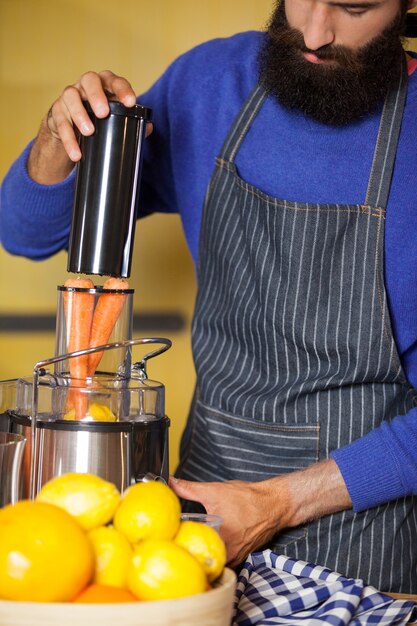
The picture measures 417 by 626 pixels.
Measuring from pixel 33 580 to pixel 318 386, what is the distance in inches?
31.1

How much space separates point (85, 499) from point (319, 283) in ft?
2.45

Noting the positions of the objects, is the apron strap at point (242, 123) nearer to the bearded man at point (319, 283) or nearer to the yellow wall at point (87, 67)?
the bearded man at point (319, 283)

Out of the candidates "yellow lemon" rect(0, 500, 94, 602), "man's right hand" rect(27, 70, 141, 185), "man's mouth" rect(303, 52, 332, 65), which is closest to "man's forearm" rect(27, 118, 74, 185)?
"man's right hand" rect(27, 70, 141, 185)

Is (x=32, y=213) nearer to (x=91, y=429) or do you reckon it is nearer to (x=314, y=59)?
(x=314, y=59)

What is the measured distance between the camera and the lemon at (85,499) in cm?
67

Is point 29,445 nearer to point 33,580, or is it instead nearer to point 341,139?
point 33,580

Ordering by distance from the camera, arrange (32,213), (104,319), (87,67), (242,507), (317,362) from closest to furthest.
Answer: (104,319)
(242,507)
(317,362)
(32,213)
(87,67)

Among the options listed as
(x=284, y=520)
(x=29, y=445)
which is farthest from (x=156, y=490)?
(x=284, y=520)

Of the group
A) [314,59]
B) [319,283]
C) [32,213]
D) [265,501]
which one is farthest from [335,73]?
[265,501]

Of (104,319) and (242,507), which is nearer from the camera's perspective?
(104,319)

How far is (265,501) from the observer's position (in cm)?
118

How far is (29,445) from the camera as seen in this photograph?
90cm

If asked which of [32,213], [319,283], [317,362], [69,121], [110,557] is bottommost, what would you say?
[110,557]

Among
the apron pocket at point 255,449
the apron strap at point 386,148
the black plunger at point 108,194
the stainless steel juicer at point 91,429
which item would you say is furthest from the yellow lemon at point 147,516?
the apron strap at point 386,148
